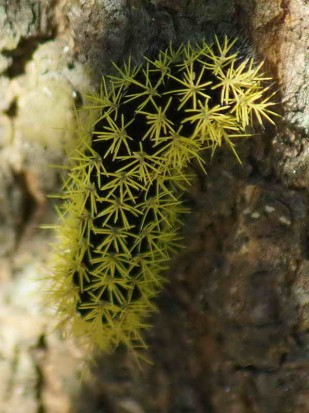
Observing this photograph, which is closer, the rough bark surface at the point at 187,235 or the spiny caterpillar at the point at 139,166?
the spiny caterpillar at the point at 139,166

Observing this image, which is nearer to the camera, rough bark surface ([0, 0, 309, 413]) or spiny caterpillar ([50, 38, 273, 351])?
spiny caterpillar ([50, 38, 273, 351])

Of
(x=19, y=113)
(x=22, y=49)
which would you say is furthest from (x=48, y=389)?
(x=22, y=49)

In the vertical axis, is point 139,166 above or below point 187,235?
above

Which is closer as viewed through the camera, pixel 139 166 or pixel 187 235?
pixel 139 166

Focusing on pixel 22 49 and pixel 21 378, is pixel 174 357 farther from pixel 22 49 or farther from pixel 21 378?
pixel 22 49
